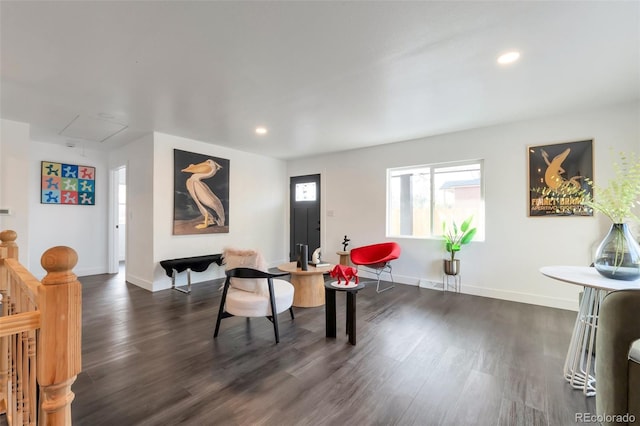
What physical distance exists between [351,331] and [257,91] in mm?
2626

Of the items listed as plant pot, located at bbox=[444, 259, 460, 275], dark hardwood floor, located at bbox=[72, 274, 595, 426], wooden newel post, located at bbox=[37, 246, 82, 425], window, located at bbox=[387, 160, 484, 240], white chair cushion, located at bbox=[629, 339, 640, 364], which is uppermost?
window, located at bbox=[387, 160, 484, 240]

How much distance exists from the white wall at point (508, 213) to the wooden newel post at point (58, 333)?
4553 mm

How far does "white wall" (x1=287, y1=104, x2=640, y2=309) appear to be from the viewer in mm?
3400

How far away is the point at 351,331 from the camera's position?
2594 millimetres

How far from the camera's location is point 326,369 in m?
2.16

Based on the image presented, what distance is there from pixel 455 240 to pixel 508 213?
2.63 ft

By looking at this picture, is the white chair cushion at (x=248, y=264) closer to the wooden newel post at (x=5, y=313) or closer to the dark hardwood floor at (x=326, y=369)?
the dark hardwood floor at (x=326, y=369)

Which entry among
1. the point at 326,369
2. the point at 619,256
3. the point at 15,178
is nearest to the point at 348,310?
the point at 326,369

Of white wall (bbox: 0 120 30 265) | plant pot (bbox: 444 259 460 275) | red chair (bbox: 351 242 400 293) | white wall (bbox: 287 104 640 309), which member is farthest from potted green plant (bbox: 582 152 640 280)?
white wall (bbox: 0 120 30 265)

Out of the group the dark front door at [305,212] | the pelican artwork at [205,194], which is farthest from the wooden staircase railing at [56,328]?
the dark front door at [305,212]

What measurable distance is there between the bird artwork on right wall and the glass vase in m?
5.00

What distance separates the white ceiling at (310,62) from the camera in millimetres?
1835

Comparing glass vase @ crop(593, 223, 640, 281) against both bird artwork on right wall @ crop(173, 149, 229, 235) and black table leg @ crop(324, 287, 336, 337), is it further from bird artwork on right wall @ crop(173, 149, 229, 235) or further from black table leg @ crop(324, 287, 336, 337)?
bird artwork on right wall @ crop(173, 149, 229, 235)

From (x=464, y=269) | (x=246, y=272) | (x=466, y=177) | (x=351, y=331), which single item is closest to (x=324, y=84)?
(x=246, y=272)
